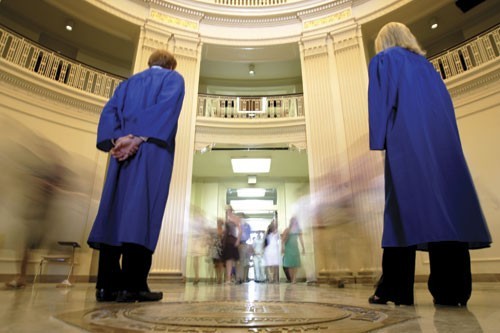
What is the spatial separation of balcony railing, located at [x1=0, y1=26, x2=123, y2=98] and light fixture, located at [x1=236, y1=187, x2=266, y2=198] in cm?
699

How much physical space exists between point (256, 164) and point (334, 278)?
6.24 meters

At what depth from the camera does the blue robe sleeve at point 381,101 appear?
191cm

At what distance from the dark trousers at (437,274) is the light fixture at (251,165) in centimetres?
975

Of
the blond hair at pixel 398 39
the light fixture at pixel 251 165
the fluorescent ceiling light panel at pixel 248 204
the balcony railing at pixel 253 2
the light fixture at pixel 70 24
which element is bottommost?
the blond hair at pixel 398 39

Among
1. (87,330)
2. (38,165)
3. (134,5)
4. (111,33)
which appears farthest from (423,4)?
(87,330)

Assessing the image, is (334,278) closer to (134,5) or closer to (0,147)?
(0,147)

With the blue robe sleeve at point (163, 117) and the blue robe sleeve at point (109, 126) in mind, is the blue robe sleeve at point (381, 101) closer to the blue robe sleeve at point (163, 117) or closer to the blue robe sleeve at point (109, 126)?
the blue robe sleeve at point (163, 117)

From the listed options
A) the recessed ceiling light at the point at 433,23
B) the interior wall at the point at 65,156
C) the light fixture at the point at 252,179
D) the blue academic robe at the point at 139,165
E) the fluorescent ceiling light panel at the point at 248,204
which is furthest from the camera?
the fluorescent ceiling light panel at the point at 248,204

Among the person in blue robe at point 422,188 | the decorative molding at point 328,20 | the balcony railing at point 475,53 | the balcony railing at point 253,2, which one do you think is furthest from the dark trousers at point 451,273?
the balcony railing at point 253,2

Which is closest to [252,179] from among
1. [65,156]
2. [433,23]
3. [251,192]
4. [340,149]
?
[251,192]

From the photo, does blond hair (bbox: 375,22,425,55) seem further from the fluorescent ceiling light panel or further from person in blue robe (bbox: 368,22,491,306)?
the fluorescent ceiling light panel

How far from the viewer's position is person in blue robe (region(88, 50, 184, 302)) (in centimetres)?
198

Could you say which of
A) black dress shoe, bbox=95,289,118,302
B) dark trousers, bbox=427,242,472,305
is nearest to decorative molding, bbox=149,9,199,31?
black dress shoe, bbox=95,289,118,302

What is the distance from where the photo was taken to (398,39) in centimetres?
223
